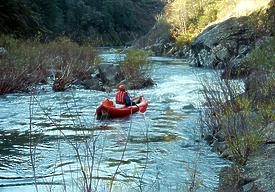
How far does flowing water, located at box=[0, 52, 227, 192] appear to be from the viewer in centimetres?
709

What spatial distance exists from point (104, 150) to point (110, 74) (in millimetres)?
12307

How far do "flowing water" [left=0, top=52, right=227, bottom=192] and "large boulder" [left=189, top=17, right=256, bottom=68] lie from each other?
41.6 feet

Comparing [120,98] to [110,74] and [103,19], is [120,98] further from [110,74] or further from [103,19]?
[103,19]

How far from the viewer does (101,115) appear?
43.0ft

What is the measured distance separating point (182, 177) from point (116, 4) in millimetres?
74919

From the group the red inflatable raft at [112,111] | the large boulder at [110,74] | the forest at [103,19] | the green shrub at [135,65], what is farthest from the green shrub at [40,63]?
the forest at [103,19]

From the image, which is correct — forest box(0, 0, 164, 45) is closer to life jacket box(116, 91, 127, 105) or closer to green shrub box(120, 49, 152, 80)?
green shrub box(120, 49, 152, 80)

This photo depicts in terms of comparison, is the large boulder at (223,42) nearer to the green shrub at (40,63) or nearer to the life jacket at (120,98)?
the green shrub at (40,63)

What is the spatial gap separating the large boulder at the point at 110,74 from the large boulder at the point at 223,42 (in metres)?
7.76

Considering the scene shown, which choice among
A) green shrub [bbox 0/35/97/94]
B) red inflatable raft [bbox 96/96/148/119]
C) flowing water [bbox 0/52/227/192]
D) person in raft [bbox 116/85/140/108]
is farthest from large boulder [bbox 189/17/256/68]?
red inflatable raft [bbox 96/96/148/119]

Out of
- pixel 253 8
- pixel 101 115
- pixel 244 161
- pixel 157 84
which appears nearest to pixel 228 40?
pixel 253 8

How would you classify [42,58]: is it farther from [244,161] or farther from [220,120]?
[244,161]

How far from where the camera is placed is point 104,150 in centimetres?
961

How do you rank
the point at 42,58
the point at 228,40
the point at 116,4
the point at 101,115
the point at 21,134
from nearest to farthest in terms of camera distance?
the point at 21,134, the point at 101,115, the point at 42,58, the point at 228,40, the point at 116,4
